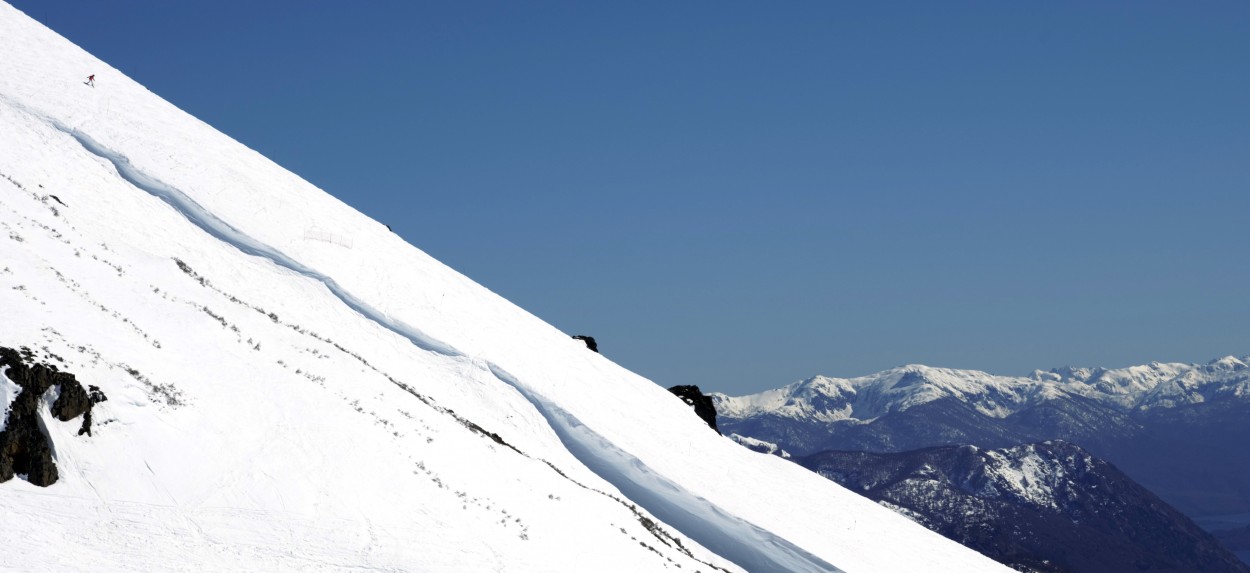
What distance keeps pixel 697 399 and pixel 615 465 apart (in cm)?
2368

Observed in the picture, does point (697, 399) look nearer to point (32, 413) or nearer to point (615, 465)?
point (615, 465)

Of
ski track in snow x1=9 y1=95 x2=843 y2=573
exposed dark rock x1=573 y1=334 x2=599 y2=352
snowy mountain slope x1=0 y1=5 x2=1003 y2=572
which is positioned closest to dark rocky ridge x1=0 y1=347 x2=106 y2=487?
snowy mountain slope x1=0 y1=5 x2=1003 y2=572

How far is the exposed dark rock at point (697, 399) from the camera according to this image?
62.1 m

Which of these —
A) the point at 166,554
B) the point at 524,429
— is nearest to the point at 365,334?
the point at 524,429

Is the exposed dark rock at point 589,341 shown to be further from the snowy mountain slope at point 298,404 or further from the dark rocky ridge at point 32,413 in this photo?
the dark rocky ridge at point 32,413

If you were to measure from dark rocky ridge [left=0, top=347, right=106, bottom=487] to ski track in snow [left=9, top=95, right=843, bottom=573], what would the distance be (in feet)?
65.3

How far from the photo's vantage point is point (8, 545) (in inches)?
752

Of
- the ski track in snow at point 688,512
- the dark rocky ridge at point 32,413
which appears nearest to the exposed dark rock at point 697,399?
the ski track in snow at point 688,512

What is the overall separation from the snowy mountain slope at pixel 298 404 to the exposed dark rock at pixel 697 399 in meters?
9.78

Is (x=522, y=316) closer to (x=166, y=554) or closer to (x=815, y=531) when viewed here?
(x=815, y=531)

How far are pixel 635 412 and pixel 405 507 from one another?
73.3ft

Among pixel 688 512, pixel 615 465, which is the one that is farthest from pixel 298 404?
pixel 688 512

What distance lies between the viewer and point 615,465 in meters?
39.3

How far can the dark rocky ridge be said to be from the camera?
810 inches
